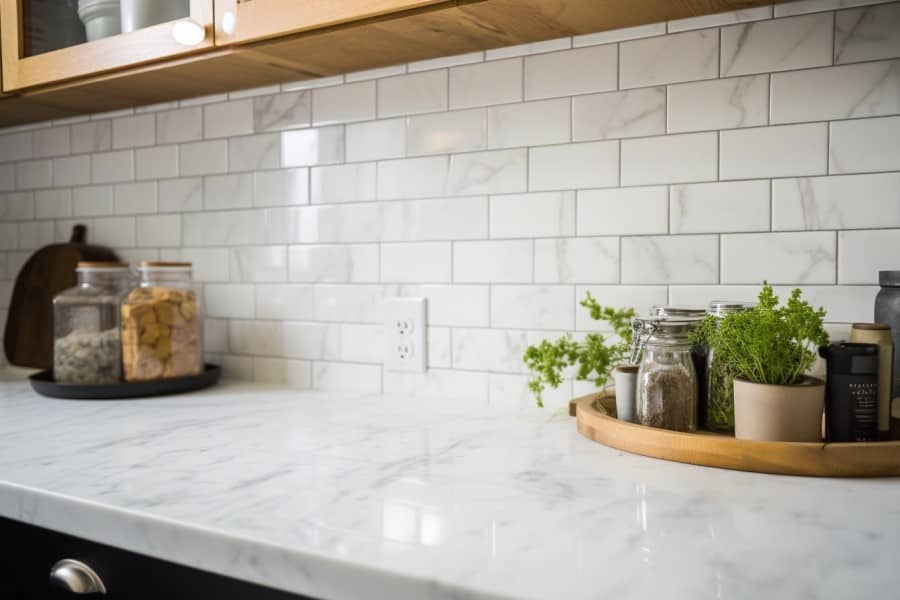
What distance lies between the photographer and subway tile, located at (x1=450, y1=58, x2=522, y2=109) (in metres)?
1.26

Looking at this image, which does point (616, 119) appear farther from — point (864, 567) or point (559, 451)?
point (864, 567)

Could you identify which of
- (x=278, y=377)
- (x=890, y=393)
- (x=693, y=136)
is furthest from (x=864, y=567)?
(x=278, y=377)

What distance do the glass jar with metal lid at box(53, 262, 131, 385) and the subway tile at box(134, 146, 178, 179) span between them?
1.03 ft

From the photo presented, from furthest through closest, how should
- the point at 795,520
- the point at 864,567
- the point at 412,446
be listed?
the point at 412,446 → the point at 795,520 → the point at 864,567

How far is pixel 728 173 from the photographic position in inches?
43.4

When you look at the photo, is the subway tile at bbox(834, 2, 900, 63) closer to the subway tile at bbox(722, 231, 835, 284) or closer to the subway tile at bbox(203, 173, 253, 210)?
the subway tile at bbox(722, 231, 835, 284)

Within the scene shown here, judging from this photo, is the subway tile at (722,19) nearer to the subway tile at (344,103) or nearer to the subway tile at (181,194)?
the subway tile at (344,103)

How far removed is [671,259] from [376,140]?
2.00 ft

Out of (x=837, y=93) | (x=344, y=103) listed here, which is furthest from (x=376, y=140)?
(x=837, y=93)

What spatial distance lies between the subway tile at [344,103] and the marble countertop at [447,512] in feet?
2.10

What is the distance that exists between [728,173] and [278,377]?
99 centimetres

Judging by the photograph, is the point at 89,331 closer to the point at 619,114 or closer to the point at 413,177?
the point at 413,177

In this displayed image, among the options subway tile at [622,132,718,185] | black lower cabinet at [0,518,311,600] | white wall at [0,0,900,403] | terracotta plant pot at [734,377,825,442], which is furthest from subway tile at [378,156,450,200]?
black lower cabinet at [0,518,311,600]

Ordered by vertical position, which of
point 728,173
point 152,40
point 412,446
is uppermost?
point 152,40
